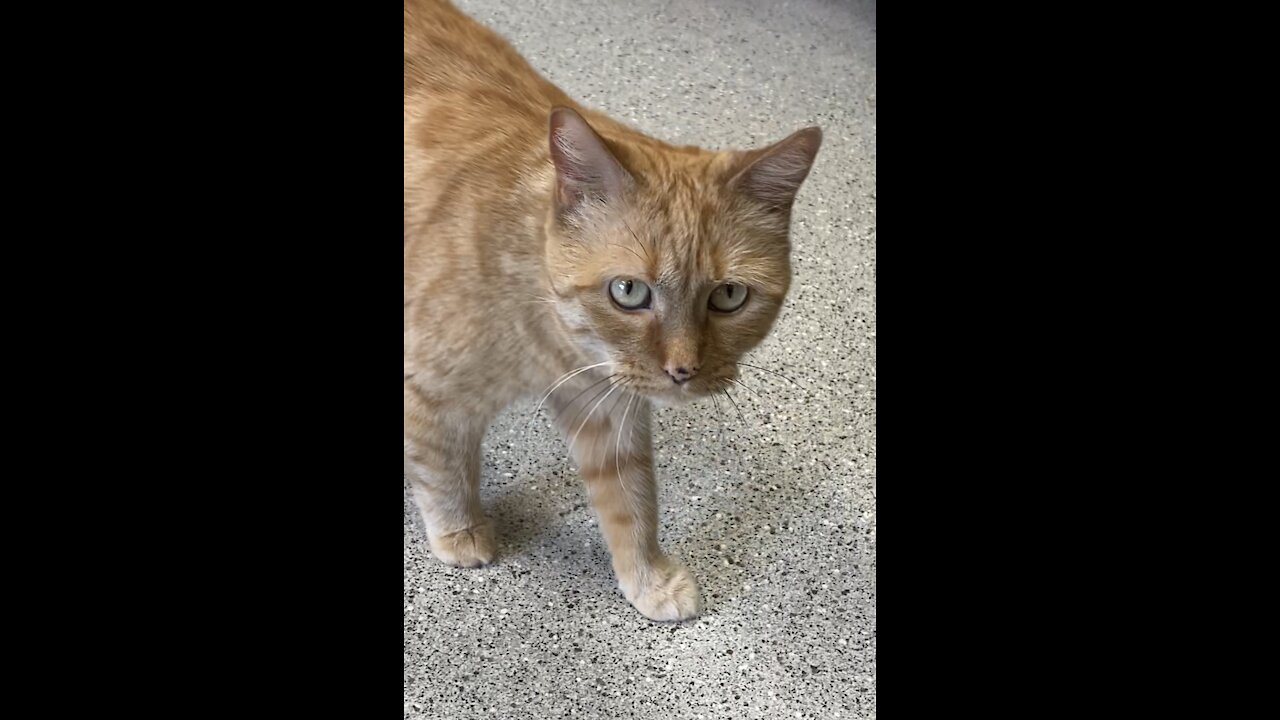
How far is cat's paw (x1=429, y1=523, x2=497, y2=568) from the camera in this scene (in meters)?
1.51

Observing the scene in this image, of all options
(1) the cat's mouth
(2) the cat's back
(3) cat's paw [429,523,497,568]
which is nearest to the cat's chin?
(1) the cat's mouth

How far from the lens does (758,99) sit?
2486 mm

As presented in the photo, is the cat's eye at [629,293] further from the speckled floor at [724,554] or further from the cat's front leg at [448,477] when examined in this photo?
the speckled floor at [724,554]

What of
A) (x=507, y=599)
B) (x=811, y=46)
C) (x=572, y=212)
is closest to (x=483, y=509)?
(x=507, y=599)

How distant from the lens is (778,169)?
1.13 m

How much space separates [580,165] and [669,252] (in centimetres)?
13

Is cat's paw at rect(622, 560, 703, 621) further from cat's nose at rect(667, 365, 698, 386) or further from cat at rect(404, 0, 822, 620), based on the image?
cat's nose at rect(667, 365, 698, 386)

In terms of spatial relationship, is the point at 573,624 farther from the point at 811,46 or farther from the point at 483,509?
the point at 811,46

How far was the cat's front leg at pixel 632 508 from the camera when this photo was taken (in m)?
1.46

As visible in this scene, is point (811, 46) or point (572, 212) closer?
point (572, 212)

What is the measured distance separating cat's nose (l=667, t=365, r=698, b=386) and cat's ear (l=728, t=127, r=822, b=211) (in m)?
0.20

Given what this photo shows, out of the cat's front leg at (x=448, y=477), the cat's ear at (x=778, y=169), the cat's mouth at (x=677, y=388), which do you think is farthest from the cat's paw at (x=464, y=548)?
A: the cat's ear at (x=778, y=169)

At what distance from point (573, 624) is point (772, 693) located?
0.29 meters

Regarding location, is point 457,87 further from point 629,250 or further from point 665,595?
point 665,595
